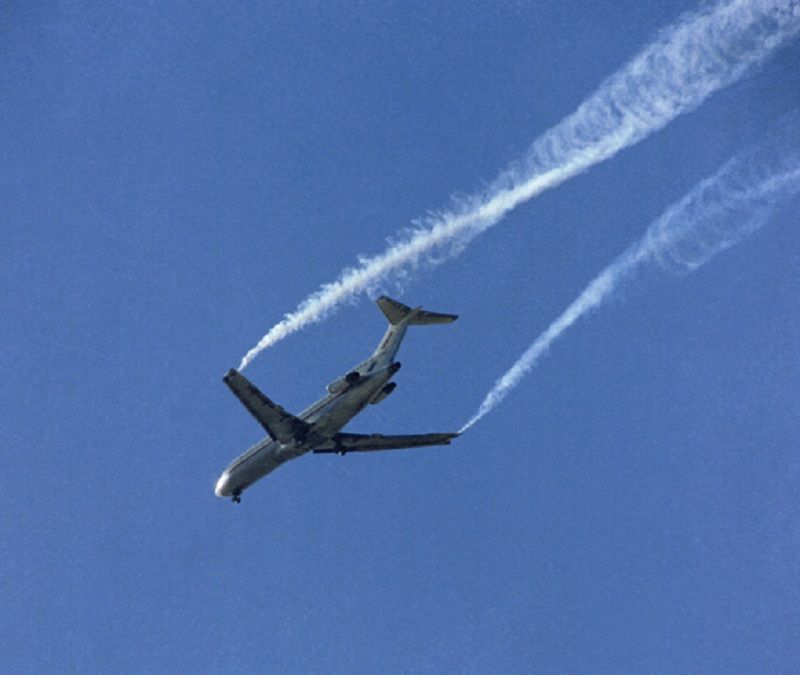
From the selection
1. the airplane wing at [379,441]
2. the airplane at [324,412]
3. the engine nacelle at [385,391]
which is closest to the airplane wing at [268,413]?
the airplane at [324,412]

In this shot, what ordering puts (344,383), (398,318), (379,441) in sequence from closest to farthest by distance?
1. (344,383)
2. (398,318)
3. (379,441)

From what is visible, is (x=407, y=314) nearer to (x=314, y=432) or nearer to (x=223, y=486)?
(x=314, y=432)

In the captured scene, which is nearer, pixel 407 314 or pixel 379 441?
pixel 407 314

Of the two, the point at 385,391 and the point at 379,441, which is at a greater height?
the point at 379,441

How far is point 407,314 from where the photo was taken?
47.3m

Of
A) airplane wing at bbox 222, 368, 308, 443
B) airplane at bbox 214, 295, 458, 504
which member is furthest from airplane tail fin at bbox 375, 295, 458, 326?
airplane wing at bbox 222, 368, 308, 443

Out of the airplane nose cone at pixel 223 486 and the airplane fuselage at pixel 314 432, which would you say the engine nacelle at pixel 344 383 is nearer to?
the airplane fuselage at pixel 314 432

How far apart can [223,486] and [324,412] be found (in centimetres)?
519

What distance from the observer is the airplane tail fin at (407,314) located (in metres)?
47.2

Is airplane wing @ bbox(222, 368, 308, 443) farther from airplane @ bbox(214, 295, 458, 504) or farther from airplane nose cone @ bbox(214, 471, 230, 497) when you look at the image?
airplane nose cone @ bbox(214, 471, 230, 497)

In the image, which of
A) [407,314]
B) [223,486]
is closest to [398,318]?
[407,314]

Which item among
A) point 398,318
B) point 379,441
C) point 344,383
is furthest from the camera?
point 379,441

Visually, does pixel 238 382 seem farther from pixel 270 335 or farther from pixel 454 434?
pixel 454 434

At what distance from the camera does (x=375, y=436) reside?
166 feet
